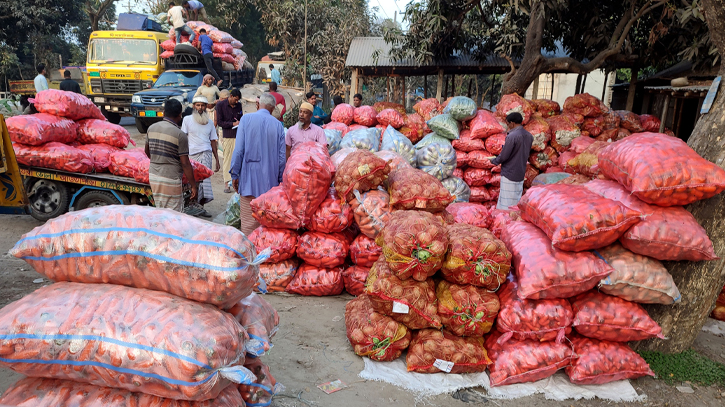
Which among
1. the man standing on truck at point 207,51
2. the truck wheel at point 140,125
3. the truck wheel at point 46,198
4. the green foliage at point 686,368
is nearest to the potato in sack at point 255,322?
the green foliage at point 686,368

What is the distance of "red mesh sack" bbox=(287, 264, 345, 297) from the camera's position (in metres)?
4.30

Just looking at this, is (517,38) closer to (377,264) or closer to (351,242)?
(351,242)

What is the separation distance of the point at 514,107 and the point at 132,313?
6446 mm

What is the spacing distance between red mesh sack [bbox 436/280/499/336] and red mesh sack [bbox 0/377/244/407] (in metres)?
1.69

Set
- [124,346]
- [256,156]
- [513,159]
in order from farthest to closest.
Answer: [513,159] < [256,156] < [124,346]

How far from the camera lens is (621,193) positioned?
3.31m

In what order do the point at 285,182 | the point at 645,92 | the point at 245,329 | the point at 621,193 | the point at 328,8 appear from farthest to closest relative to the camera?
the point at 328,8 < the point at 645,92 < the point at 285,182 < the point at 621,193 < the point at 245,329

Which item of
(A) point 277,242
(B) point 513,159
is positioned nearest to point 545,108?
(B) point 513,159

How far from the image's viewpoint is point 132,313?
→ 1.88 meters

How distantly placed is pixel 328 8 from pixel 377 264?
56.9 ft

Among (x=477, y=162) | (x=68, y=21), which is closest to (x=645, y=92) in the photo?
(x=477, y=162)

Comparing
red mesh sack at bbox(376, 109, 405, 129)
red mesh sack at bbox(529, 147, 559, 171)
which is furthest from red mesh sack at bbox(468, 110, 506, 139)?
red mesh sack at bbox(376, 109, 405, 129)

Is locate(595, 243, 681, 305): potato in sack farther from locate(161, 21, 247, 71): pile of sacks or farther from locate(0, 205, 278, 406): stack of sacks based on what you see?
locate(161, 21, 247, 71): pile of sacks

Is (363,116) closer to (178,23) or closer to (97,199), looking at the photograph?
(97,199)
